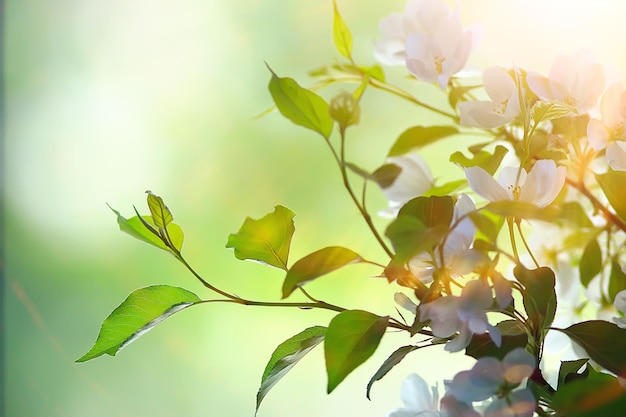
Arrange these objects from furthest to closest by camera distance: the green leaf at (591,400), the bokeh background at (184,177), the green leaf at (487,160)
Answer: the bokeh background at (184,177) < the green leaf at (487,160) < the green leaf at (591,400)

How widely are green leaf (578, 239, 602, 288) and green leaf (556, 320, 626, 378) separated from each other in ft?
0.43

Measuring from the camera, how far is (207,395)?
4.53 feet

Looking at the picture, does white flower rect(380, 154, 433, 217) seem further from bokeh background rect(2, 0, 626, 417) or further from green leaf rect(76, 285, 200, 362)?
bokeh background rect(2, 0, 626, 417)

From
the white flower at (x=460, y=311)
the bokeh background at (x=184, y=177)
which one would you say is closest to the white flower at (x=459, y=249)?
the white flower at (x=460, y=311)

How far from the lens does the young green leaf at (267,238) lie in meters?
0.22

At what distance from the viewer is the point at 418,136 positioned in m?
0.29

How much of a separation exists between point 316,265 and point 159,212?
Result: 2.5 inches

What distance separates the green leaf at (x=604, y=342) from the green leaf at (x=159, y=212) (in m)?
0.14

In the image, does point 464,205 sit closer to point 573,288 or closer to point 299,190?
point 573,288

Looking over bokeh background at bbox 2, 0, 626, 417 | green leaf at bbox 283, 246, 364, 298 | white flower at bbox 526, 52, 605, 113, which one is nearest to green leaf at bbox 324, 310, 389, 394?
green leaf at bbox 283, 246, 364, 298

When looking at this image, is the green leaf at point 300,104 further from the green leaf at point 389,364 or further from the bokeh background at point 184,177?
the bokeh background at point 184,177

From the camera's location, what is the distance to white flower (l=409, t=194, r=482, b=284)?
189mm

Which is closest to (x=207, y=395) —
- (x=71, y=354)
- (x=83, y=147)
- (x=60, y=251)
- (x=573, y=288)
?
(x=71, y=354)

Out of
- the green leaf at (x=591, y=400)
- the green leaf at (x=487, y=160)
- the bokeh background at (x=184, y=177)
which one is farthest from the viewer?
the bokeh background at (x=184, y=177)
